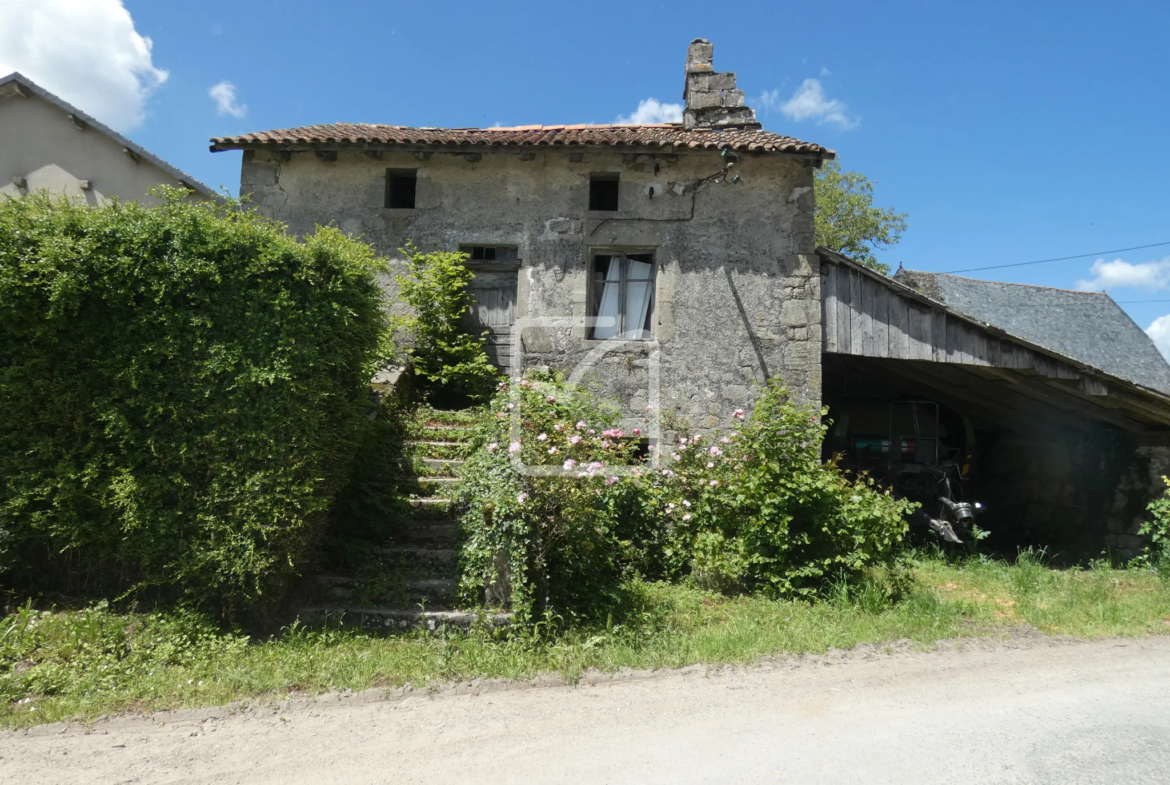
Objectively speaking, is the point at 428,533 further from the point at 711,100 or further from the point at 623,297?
the point at 711,100

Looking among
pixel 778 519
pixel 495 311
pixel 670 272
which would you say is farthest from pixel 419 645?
pixel 670 272

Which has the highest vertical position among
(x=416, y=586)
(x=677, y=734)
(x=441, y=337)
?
(x=441, y=337)

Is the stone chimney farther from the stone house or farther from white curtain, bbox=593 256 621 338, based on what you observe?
white curtain, bbox=593 256 621 338

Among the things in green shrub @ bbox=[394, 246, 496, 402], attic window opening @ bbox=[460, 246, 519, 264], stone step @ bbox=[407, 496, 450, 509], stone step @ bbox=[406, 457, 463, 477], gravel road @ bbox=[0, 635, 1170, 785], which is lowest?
gravel road @ bbox=[0, 635, 1170, 785]

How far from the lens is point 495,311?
9.66 metres

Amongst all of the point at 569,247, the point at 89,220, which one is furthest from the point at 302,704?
the point at 569,247

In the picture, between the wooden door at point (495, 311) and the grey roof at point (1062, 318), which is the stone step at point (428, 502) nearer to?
the wooden door at point (495, 311)

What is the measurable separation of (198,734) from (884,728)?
3.91 meters

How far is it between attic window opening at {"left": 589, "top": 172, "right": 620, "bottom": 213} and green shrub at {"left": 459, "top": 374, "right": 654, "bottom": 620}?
15.2ft

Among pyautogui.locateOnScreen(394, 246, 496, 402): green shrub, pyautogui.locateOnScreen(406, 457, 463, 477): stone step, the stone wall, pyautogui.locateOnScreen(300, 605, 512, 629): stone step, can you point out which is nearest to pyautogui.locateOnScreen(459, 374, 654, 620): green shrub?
pyautogui.locateOnScreen(300, 605, 512, 629): stone step

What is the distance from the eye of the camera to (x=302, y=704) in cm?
406

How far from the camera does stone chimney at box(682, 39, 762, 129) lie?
10305 mm

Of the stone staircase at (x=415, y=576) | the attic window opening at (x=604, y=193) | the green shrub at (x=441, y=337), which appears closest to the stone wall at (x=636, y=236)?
the attic window opening at (x=604, y=193)

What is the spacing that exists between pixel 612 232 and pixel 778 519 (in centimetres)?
492
